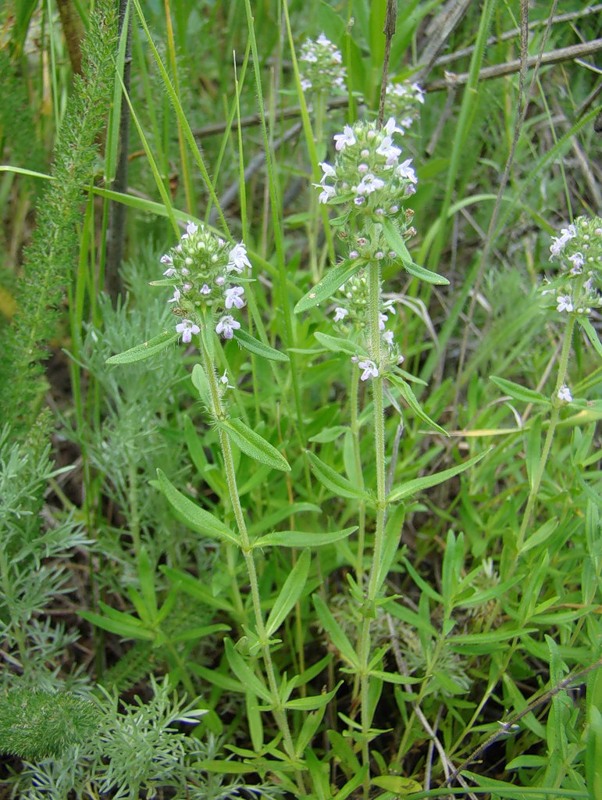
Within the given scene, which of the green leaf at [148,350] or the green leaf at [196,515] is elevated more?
the green leaf at [148,350]

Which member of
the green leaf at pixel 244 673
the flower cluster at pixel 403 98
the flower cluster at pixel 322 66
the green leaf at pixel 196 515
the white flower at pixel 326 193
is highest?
the flower cluster at pixel 322 66

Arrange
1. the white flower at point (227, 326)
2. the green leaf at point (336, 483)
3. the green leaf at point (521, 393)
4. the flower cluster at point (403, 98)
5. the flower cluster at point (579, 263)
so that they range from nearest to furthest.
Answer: the white flower at point (227, 326)
the green leaf at point (336, 483)
the flower cluster at point (579, 263)
the green leaf at point (521, 393)
the flower cluster at point (403, 98)

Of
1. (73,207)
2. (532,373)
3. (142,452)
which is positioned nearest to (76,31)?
(73,207)

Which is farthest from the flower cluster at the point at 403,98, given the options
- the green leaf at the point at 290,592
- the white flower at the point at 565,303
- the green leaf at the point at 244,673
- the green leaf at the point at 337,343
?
the green leaf at the point at 244,673

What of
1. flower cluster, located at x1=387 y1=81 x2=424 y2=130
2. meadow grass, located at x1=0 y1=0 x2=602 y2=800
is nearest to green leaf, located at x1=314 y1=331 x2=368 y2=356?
meadow grass, located at x1=0 y1=0 x2=602 y2=800

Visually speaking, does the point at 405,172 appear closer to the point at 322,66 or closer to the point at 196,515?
the point at 196,515

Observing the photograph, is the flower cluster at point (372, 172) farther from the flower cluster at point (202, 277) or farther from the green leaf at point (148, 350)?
the green leaf at point (148, 350)

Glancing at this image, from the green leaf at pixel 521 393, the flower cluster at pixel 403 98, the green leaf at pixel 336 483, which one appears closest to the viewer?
the green leaf at pixel 336 483

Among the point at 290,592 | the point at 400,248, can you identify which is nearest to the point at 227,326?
the point at 400,248
